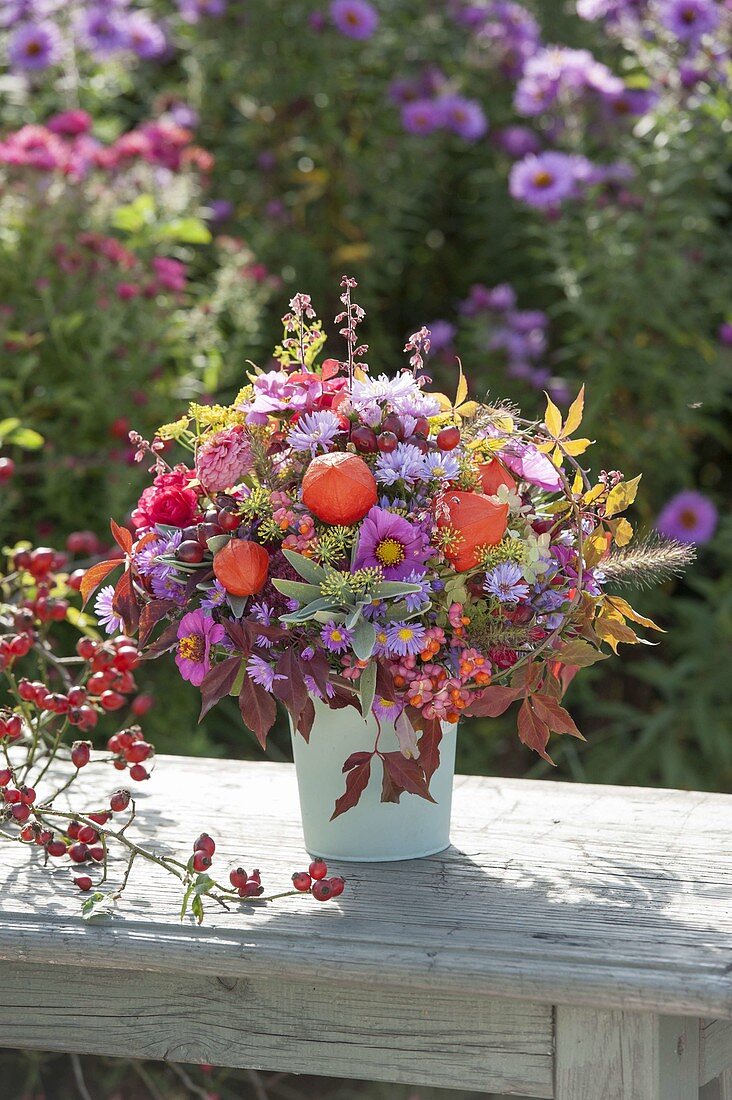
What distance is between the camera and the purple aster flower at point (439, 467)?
3.52 ft

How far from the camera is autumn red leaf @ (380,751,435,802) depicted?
109 centimetres

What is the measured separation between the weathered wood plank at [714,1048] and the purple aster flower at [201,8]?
2463 millimetres

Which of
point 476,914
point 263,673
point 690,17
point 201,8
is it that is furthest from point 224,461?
point 201,8

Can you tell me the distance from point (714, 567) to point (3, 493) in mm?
1624

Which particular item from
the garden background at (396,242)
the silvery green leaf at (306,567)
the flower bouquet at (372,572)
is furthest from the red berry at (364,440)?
the garden background at (396,242)

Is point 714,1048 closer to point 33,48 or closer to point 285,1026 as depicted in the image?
point 285,1026

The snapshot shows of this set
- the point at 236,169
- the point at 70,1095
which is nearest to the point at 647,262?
the point at 236,169

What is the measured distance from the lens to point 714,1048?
3.67 ft

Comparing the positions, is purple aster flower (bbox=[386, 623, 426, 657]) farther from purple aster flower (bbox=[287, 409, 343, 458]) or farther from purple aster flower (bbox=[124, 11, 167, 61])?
purple aster flower (bbox=[124, 11, 167, 61])

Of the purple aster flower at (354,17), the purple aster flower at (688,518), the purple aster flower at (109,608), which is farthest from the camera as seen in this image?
the purple aster flower at (354,17)

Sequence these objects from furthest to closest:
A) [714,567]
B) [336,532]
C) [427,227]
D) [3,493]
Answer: [427,227] → [714,567] → [3,493] → [336,532]

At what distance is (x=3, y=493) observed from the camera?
229cm

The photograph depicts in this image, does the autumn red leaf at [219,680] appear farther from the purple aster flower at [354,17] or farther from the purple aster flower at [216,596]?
the purple aster flower at [354,17]

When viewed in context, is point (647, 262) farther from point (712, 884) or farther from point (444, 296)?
point (712, 884)
